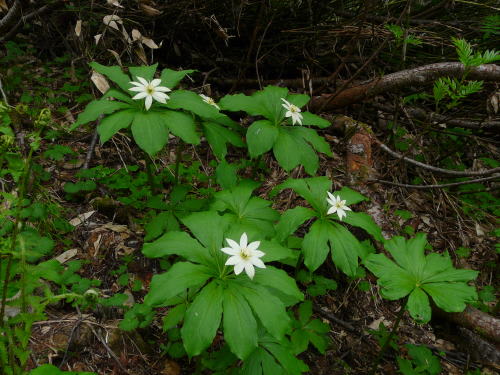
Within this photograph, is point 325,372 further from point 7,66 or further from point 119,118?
point 7,66

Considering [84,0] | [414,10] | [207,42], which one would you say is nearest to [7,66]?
[84,0]

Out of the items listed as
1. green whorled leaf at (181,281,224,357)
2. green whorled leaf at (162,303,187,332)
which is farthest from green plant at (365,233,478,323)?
green whorled leaf at (162,303,187,332)

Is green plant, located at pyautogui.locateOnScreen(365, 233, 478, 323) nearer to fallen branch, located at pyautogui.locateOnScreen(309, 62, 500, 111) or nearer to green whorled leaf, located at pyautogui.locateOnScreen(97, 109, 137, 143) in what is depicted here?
green whorled leaf, located at pyautogui.locateOnScreen(97, 109, 137, 143)

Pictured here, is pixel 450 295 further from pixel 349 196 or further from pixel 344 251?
pixel 349 196

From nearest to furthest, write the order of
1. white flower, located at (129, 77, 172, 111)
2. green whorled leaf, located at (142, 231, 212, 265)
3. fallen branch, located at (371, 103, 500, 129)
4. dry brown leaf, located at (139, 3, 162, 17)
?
1. green whorled leaf, located at (142, 231, 212, 265)
2. white flower, located at (129, 77, 172, 111)
3. dry brown leaf, located at (139, 3, 162, 17)
4. fallen branch, located at (371, 103, 500, 129)

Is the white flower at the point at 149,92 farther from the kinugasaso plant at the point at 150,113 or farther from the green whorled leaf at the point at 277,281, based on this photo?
the green whorled leaf at the point at 277,281

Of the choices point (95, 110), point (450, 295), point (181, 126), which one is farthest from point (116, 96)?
point (450, 295)
